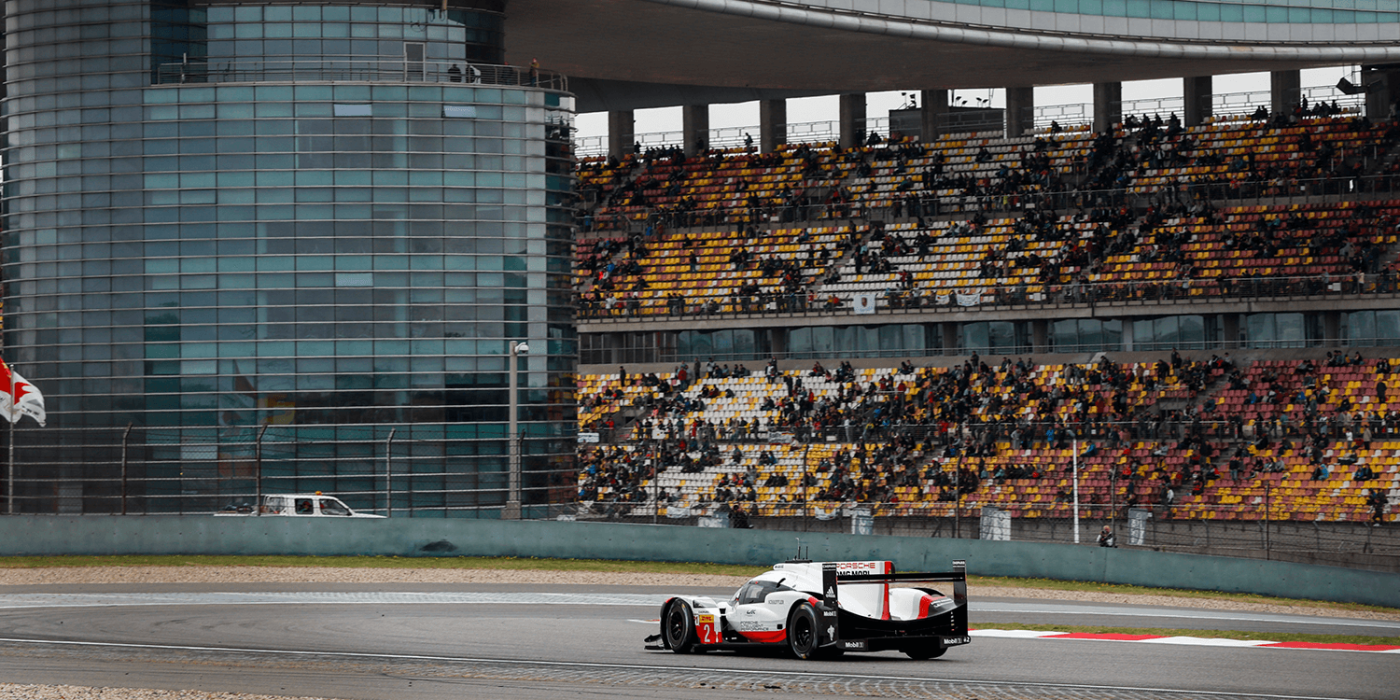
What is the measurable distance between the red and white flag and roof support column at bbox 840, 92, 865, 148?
104 feet

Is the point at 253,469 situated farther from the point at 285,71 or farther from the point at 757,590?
the point at 757,590

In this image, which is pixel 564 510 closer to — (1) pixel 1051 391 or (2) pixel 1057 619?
(1) pixel 1051 391

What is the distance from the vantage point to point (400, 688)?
15.7 meters

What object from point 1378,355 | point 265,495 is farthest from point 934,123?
point 265,495

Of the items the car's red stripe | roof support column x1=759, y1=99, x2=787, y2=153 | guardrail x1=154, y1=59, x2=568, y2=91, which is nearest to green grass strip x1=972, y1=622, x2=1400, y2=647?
the car's red stripe

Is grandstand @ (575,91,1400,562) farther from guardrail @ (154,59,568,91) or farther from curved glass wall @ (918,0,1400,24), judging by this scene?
guardrail @ (154,59,568,91)

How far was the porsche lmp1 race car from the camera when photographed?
57.2 feet

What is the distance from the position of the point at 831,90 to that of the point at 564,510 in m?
24.8

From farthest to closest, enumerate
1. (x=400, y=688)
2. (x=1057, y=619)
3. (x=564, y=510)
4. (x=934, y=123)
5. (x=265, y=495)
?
(x=934, y=123)
(x=564, y=510)
(x=265, y=495)
(x=1057, y=619)
(x=400, y=688)

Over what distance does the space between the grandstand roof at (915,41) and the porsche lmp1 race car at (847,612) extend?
3160 cm

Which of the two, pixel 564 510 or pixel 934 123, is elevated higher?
pixel 934 123

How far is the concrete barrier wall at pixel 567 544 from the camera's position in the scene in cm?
3144

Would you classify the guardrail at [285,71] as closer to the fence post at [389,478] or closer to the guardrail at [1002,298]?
the fence post at [389,478]

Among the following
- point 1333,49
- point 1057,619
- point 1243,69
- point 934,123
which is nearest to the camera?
point 1057,619
